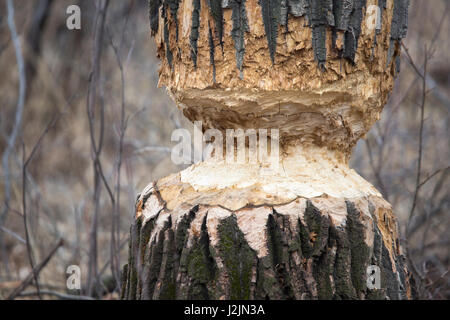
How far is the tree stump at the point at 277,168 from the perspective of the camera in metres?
0.87

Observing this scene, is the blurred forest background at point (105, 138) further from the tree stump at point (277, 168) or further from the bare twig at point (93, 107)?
the tree stump at point (277, 168)

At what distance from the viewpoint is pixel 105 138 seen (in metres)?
3.40

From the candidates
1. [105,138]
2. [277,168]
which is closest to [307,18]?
[277,168]

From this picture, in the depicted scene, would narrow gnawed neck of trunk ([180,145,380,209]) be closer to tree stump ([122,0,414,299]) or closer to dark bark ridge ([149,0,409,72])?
tree stump ([122,0,414,299])

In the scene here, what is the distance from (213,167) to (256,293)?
0.30 m

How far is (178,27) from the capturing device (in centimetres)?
94

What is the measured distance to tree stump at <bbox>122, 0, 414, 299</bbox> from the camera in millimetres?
867

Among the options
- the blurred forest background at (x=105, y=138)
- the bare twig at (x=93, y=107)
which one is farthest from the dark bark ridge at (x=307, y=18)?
the blurred forest background at (x=105, y=138)

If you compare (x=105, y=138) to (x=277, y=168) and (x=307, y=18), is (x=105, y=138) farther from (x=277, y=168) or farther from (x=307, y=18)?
(x=307, y=18)

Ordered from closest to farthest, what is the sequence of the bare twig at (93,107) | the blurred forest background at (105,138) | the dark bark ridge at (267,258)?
the dark bark ridge at (267,258) < the bare twig at (93,107) < the blurred forest background at (105,138)

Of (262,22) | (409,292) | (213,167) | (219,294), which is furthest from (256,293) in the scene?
(262,22)

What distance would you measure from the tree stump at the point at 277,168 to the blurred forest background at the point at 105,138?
83cm

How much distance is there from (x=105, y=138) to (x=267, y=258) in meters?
2.75
